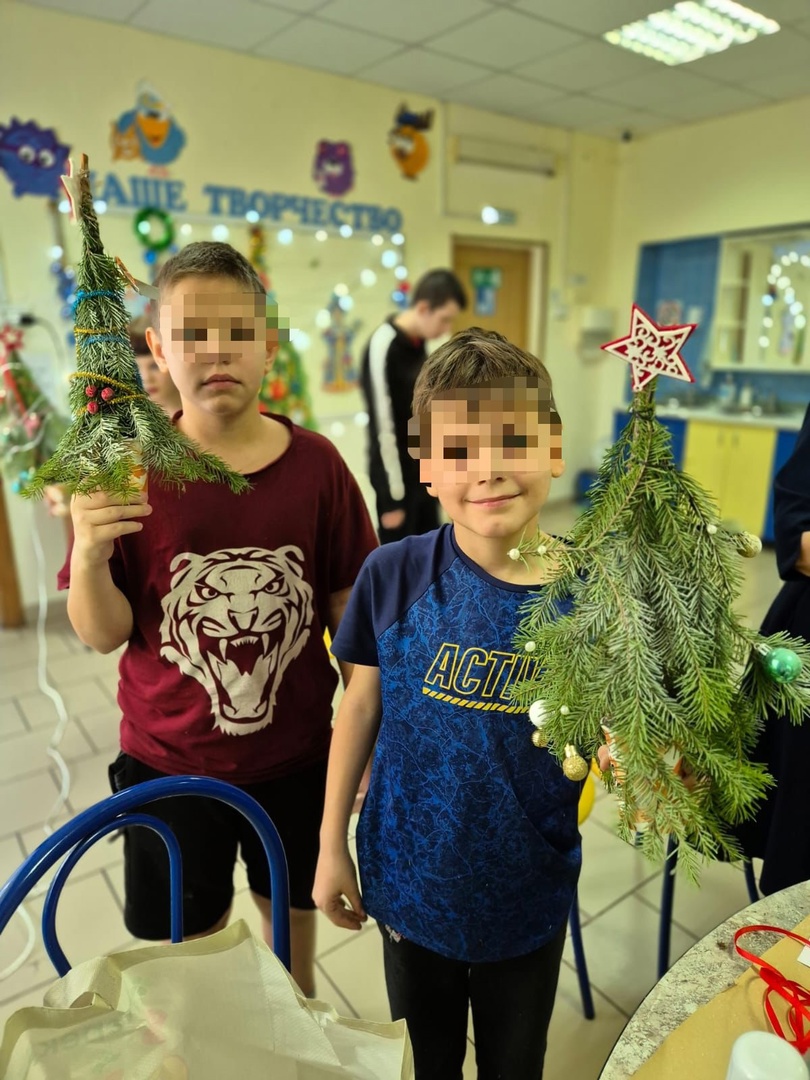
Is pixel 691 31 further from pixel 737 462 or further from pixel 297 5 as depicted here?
pixel 737 462

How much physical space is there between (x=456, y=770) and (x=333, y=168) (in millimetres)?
4223

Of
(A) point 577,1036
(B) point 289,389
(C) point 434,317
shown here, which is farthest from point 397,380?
(A) point 577,1036

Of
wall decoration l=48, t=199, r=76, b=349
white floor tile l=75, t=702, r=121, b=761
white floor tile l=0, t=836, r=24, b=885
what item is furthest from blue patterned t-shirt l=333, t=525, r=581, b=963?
wall decoration l=48, t=199, r=76, b=349

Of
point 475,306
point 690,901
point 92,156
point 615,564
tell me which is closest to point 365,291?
point 475,306

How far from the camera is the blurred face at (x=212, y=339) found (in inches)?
36.7

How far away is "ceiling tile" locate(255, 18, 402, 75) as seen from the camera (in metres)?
3.52

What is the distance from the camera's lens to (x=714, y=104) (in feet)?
15.6

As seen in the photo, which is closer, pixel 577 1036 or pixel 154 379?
pixel 577 1036

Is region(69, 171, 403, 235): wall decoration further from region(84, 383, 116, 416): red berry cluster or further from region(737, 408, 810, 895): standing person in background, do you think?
region(737, 408, 810, 895): standing person in background

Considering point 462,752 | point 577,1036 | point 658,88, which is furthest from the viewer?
→ point 658,88

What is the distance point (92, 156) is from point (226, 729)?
3.44 meters

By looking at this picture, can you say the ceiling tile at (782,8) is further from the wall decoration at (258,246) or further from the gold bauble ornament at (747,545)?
the gold bauble ornament at (747,545)

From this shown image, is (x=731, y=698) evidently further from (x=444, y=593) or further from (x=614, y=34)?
(x=614, y=34)

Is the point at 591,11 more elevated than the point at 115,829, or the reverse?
the point at 591,11
